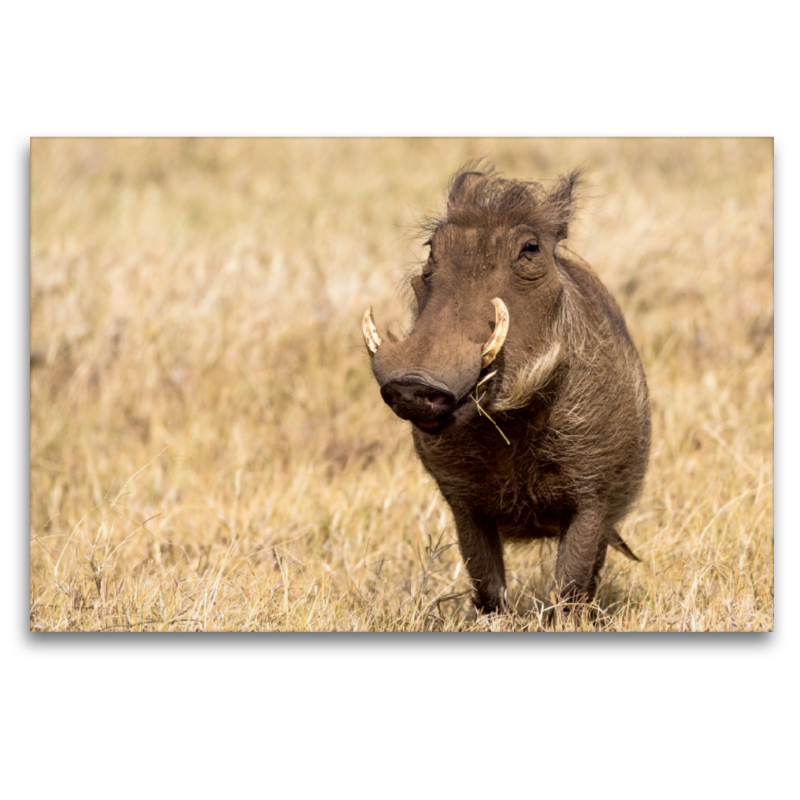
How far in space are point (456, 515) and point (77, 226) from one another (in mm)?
3337

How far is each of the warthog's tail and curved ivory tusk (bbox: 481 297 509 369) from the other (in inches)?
38.7

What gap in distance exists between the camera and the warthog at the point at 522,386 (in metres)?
3.16

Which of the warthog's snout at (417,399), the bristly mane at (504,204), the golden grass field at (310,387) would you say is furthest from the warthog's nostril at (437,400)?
the golden grass field at (310,387)

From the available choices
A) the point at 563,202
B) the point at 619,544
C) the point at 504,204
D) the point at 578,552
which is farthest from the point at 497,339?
the point at 619,544

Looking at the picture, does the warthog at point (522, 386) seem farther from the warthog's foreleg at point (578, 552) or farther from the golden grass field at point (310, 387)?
the golden grass field at point (310, 387)

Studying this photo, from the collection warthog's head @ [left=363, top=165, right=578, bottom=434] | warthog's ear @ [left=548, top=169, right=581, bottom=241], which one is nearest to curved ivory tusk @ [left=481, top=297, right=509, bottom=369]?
warthog's head @ [left=363, top=165, right=578, bottom=434]

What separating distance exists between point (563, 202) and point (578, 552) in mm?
987

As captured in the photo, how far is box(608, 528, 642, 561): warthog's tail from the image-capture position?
3.88 meters

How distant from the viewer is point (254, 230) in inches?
248

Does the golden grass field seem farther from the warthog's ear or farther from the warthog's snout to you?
the warthog's snout

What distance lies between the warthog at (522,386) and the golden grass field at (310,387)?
29 centimetres

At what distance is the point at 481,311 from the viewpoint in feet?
10.4
